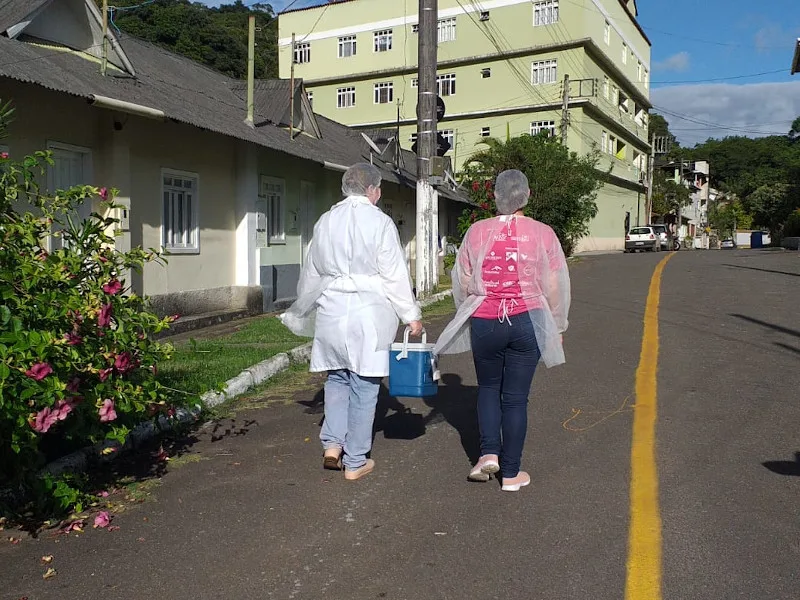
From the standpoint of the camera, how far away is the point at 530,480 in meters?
4.69

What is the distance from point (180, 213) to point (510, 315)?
357 inches

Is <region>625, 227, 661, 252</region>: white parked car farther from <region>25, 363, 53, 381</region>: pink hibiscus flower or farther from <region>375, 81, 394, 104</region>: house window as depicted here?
<region>25, 363, 53, 381</region>: pink hibiscus flower

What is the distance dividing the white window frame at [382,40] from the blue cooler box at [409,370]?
43.9 meters

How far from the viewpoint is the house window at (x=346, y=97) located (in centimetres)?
4775

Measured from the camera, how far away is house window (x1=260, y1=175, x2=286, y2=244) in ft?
49.5

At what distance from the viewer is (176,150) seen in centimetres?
1205

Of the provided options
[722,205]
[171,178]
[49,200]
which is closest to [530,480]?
[49,200]

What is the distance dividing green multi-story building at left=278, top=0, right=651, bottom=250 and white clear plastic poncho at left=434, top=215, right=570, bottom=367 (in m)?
34.6

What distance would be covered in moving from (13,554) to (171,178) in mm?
9025

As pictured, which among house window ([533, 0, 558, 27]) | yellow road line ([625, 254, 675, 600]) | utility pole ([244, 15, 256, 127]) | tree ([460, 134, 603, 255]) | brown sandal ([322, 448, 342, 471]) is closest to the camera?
yellow road line ([625, 254, 675, 600])

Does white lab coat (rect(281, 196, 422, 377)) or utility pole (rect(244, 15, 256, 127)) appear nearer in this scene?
white lab coat (rect(281, 196, 422, 377))

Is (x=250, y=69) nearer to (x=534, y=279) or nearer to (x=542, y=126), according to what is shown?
(x=534, y=279)

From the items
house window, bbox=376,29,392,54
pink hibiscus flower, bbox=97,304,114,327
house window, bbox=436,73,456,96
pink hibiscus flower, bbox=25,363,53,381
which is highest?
house window, bbox=376,29,392,54

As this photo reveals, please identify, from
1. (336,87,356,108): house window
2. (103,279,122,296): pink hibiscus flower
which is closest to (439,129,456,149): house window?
(336,87,356,108): house window
